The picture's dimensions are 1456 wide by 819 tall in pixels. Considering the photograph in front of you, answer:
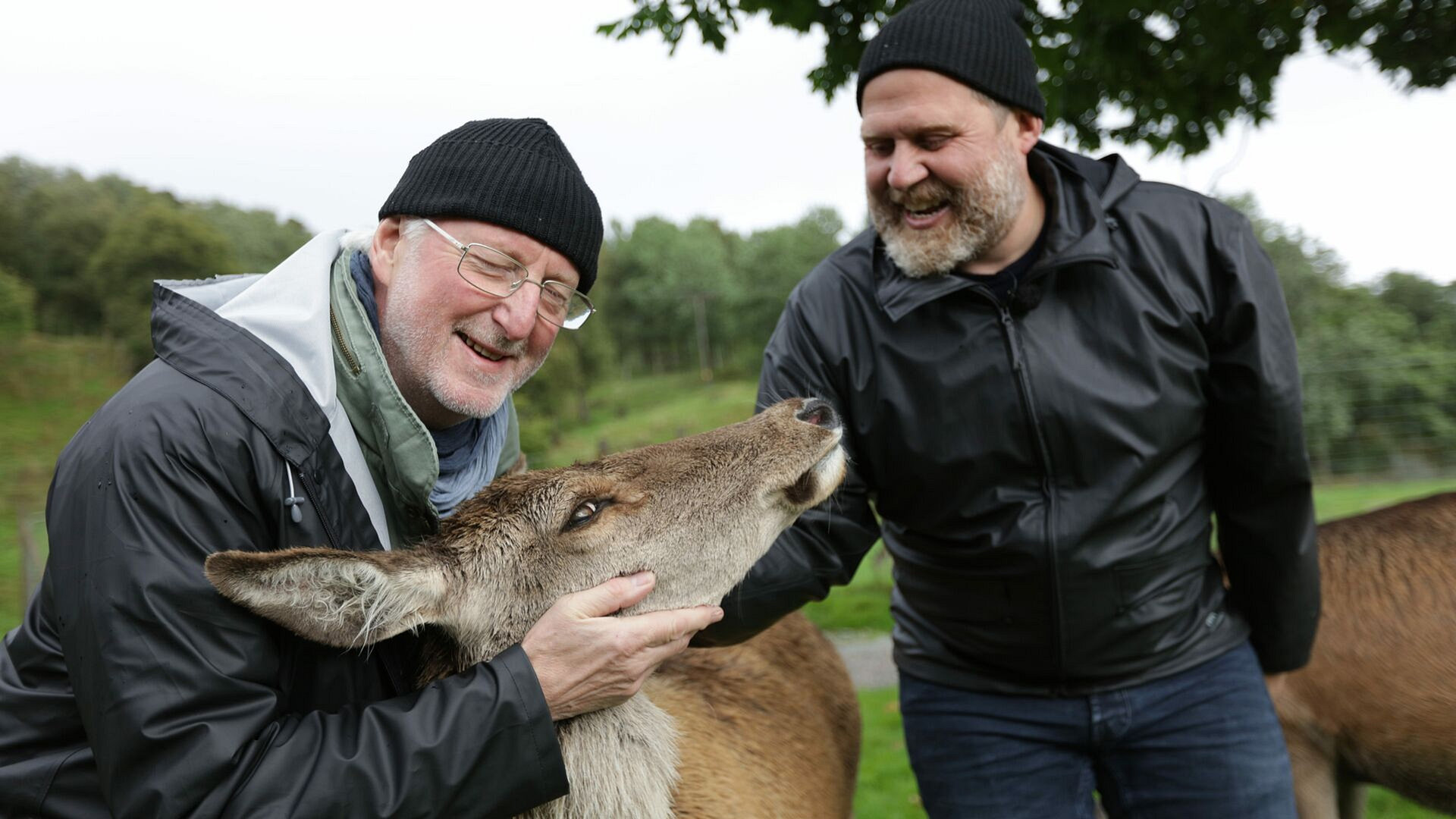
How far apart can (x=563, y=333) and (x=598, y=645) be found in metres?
32.9

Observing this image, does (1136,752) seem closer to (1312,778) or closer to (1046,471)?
(1046,471)

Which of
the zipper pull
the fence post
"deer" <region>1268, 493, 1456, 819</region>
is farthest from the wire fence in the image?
the fence post

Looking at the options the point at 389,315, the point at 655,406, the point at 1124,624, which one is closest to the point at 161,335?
the point at 389,315

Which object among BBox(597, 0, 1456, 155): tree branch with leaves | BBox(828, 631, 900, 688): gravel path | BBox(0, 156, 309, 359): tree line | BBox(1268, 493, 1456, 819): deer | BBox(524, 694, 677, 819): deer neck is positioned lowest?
BBox(828, 631, 900, 688): gravel path

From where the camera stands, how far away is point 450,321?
2.63 meters

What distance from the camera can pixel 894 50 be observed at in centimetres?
296

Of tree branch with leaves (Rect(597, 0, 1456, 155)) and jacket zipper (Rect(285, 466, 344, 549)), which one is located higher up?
tree branch with leaves (Rect(597, 0, 1456, 155))

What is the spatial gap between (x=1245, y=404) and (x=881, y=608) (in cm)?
944

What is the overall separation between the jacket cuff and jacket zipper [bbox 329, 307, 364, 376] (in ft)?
2.91

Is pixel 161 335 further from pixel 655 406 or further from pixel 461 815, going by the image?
pixel 655 406

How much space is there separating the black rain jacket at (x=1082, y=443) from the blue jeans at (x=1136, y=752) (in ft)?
0.24

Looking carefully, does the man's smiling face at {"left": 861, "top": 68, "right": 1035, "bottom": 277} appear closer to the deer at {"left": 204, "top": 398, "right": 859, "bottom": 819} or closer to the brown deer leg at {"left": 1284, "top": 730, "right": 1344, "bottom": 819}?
the deer at {"left": 204, "top": 398, "right": 859, "bottom": 819}

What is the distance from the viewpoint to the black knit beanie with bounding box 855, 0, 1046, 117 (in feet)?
9.57

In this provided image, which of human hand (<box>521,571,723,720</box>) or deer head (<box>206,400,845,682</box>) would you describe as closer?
human hand (<box>521,571,723,720</box>)
